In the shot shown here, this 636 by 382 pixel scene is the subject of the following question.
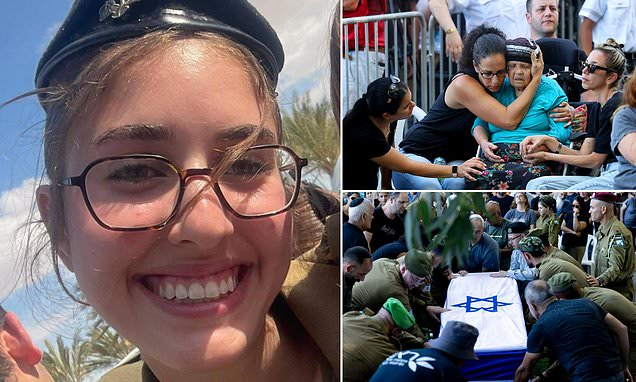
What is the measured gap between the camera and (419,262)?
3449 mm

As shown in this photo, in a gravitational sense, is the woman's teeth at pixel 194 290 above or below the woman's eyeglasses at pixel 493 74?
below

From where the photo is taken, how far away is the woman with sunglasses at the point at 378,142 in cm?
341

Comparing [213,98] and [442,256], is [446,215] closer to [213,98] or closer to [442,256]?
[442,256]

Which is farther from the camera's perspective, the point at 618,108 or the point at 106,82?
the point at 618,108

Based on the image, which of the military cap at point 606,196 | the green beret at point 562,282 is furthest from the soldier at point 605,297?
the military cap at point 606,196

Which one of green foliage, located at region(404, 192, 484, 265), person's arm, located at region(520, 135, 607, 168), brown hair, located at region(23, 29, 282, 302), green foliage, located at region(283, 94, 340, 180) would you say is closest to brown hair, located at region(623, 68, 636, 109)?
person's arm, located at region(520, 135, 607, 168)

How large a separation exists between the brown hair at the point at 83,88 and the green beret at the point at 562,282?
152 cm

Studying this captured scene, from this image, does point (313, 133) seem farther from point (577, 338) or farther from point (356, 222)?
point (577, 338)

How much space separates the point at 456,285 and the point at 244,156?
3.88 feet

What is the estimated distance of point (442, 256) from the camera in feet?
11.3

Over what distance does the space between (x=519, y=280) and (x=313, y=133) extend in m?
1.13

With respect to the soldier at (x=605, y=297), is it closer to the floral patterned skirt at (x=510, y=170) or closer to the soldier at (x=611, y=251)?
the soldier at (x=611, y=251)

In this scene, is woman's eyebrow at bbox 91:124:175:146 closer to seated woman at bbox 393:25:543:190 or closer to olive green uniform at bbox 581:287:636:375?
seated woman at bbox 393:25:543:190

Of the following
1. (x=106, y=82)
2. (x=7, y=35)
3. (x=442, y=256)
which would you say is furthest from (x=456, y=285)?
(x=7, y=35)
